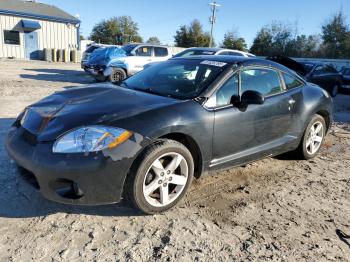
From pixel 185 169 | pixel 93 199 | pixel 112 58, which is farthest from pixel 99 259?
pixel 112 58

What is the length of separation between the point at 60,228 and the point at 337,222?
8.69ft

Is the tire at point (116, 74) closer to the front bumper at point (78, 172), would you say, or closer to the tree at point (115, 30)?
the front bumper at point (78, 172)

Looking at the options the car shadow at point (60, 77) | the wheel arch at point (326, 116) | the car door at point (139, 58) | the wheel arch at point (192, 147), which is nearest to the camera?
the wheel arch at point (192, 147)

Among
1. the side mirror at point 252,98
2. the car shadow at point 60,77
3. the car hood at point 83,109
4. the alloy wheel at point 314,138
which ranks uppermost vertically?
the side mirror at point 252,98

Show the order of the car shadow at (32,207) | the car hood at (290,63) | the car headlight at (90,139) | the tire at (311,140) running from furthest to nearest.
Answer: the car hood at (290,63)
the tire at (311,140)
the car shadow at (32,207)
the car headlight at (90,139)

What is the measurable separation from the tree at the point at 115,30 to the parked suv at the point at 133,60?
190 feet

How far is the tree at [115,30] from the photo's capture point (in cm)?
7162

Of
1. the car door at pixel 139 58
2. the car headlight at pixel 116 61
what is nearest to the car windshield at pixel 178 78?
the car headlight at pixel 116 61

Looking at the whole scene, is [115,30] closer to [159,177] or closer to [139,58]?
[139,58]

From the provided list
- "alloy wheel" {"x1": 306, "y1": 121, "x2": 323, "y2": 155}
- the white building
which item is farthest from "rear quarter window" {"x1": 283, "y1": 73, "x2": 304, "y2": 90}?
the white building

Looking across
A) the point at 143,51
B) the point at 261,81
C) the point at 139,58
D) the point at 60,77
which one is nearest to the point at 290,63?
the point at 139,58

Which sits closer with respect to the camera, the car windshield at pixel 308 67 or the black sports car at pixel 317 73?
the black sports car at pixel 317 73

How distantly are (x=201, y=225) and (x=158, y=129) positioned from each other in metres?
0.97

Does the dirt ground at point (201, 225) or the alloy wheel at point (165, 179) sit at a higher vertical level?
the alloy wheel at point (165, 179)
